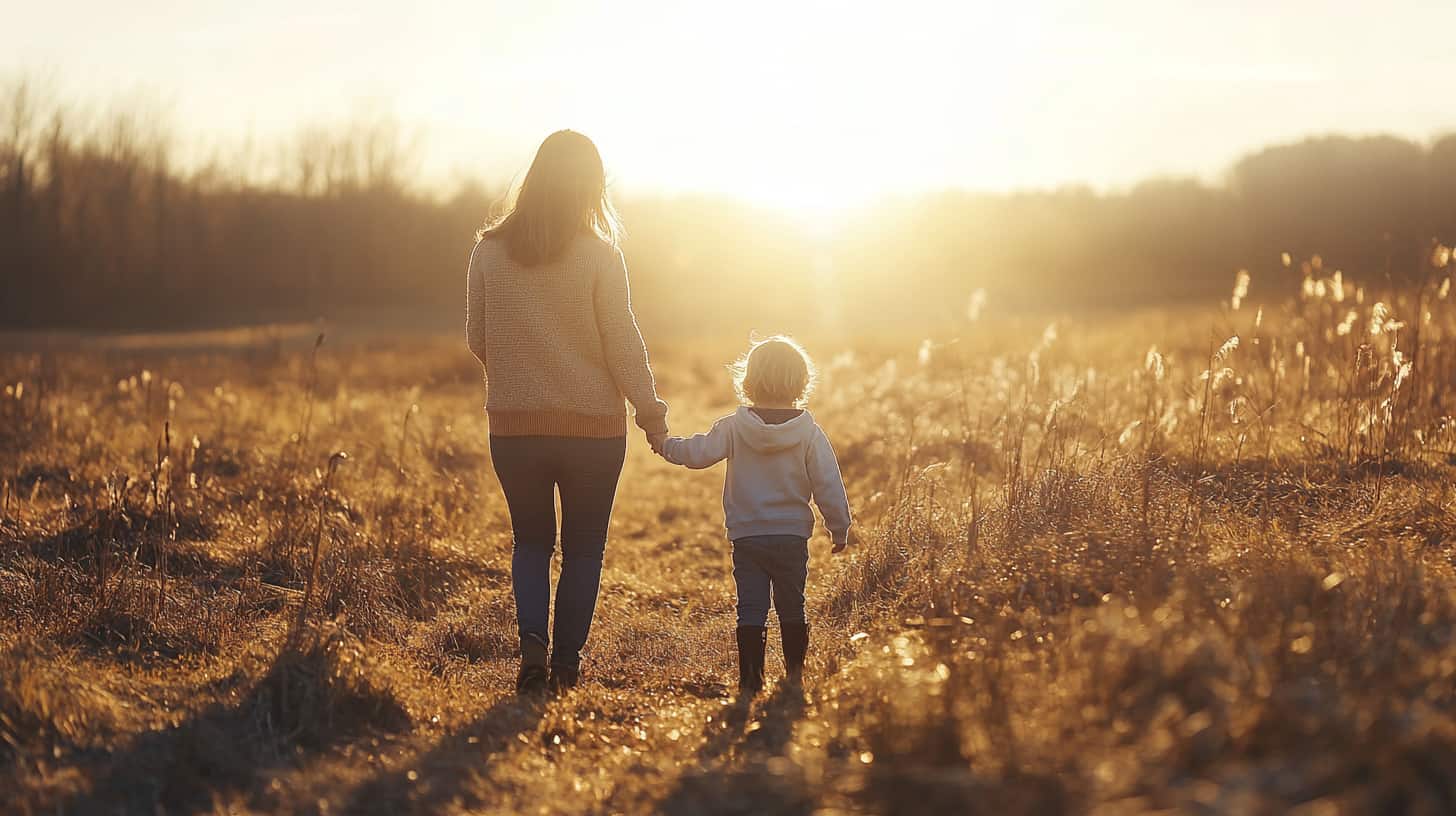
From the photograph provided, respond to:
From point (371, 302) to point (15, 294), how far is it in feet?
52.2

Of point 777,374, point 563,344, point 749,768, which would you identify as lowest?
point 749,768

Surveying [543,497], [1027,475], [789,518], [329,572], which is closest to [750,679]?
[789,518]

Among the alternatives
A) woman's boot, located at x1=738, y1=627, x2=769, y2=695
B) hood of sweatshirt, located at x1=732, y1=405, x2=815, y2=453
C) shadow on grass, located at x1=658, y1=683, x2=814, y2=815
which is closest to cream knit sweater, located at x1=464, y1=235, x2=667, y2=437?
hood of sweatshirt, located at x1=732, y1=405, x2=815, y2=453

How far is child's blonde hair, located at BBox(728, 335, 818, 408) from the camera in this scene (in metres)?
4.36

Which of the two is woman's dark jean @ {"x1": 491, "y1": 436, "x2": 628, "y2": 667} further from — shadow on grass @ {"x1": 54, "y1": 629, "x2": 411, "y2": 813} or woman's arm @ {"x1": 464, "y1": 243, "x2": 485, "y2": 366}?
shadow on grass @ {"x1": 54, "y1": 629, "x2": 411, "y2": 813}

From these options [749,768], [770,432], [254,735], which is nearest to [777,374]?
[770,432]

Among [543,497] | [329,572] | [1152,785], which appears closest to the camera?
[1152,785]

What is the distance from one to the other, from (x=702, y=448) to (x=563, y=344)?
64cm

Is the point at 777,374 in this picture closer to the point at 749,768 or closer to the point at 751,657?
the point at 751,657

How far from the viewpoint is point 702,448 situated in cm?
436

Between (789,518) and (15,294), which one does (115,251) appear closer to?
(15,294)

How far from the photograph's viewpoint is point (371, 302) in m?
60.6

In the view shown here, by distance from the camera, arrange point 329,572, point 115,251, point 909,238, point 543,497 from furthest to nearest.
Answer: point 909,238 → point 115,251 → point 329,572 → point 543,497

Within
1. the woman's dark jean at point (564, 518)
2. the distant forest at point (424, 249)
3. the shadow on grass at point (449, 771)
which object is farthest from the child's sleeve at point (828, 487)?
the distant forest at point (424, 249)
